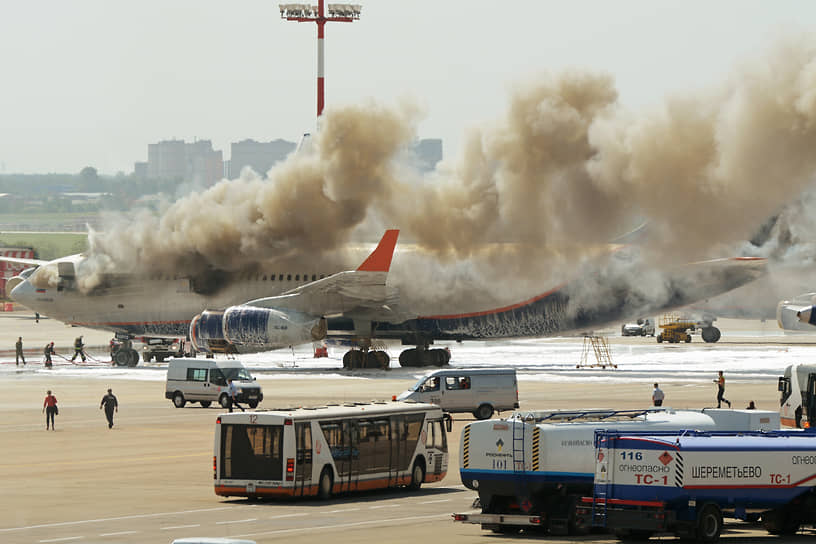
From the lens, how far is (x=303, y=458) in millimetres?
28281

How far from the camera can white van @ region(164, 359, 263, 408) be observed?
51.3 m

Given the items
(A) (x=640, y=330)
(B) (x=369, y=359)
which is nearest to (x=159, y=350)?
(B) (x=369, y=359)

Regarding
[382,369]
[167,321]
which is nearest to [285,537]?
[382,369]

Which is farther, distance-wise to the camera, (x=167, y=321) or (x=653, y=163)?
(x=167, y=321)

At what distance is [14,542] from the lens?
2281 centimetres

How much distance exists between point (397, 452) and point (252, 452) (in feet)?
12.0

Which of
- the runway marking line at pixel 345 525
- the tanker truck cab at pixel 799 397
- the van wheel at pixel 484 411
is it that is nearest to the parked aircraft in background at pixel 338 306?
the van wheel at pixel 484 411

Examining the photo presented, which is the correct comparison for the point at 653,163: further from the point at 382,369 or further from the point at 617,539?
the point at 617,539

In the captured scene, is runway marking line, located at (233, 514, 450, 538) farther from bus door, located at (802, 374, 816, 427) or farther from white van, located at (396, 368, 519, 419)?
white van, located at (396, 368, 519, 419)

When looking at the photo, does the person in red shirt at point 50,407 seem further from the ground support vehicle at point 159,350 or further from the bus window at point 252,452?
the ground support vehicle at point 159,350

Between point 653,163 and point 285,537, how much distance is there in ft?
114

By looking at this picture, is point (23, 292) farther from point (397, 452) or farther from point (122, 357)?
point (397, 452)

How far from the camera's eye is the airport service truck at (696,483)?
Answer: 2220 centimetres

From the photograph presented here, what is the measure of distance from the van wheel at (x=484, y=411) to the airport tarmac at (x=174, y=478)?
0.75 metres
